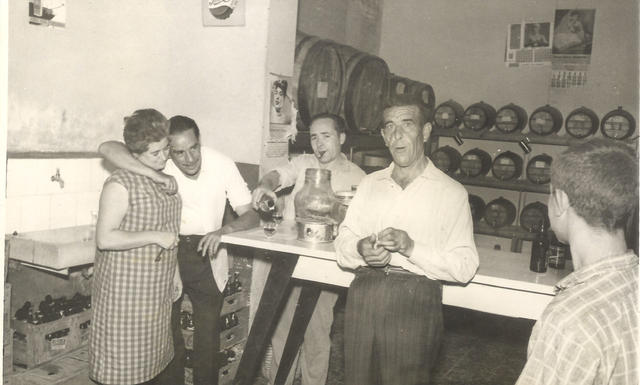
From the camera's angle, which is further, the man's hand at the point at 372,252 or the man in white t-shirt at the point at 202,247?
the man in white t-shirt at the point at 202,247

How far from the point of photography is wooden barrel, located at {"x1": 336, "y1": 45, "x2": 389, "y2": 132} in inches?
208

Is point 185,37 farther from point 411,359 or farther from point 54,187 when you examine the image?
point 411,359

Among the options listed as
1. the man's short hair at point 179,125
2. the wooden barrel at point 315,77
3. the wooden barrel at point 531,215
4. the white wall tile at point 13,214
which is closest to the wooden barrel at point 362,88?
the wooden barrel at point 315,77

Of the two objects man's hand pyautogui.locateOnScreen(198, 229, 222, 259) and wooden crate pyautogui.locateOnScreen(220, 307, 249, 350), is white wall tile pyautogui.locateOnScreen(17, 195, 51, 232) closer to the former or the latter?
man's hand pyautogui.locateOnScreen(198, 229, 222, 259)

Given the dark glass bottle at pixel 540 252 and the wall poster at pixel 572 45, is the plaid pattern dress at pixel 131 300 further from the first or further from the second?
the wall poster at pixel 572 45

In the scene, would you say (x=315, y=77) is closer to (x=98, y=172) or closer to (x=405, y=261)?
(x=98, y=172)

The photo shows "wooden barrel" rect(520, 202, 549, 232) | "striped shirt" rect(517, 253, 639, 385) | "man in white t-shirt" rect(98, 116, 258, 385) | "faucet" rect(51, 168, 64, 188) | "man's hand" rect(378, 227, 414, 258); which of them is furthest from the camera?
"wooden barrel" rect(520, 202, 549, 232)

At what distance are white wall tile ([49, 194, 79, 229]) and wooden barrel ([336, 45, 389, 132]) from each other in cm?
259

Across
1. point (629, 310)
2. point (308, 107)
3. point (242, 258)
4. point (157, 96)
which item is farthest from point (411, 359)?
point (157, 96)

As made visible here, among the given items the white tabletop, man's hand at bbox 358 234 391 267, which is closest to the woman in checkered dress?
the white tabletop

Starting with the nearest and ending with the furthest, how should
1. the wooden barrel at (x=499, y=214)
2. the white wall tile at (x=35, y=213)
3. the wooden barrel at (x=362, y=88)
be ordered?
the white wall tile at (x=35, y=213)
the wooden barrel at (x=362, y=88)
the wooden barrel at (x=499, y=214)

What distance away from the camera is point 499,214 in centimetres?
651

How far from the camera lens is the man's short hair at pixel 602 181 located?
4.80 feet

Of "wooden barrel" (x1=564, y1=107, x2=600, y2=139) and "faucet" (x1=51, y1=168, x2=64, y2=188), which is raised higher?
"wooden barrel" (x1=564, y1=107, x2=600, y2=139)
